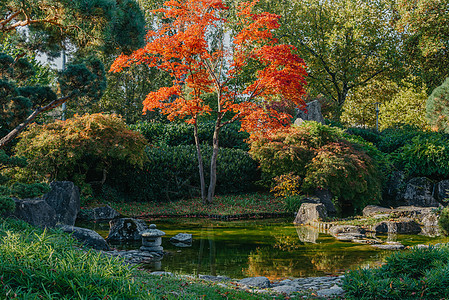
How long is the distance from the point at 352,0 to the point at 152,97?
17.6m

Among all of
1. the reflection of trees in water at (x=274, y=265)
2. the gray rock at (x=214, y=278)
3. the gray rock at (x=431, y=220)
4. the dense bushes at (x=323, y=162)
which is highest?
the dense bushes at (x=323, y=162)

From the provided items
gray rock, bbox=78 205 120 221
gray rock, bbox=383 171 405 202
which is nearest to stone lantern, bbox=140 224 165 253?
gray rock, bbox=78 205 120 221

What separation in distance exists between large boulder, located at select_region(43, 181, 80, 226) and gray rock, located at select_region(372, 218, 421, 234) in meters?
6.97

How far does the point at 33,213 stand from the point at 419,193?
12.1 metres

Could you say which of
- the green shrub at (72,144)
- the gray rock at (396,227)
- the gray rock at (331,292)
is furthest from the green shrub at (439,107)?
the green shrub at (72,144)

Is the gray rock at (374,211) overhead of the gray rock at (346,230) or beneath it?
overhead

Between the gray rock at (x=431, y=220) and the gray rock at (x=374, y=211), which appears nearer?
the gray rock at (x=431, y=220)

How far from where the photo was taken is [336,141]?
41.4 ft

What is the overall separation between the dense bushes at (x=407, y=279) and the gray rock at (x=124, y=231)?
4.64m

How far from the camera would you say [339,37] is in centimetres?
2233

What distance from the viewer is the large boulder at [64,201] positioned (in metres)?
8.37

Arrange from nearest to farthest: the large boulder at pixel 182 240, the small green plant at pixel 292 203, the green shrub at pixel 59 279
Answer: the green shrub at pixel 59 279 < the large boulder at pixel 182 240 < the small green plant at pixel 292 203

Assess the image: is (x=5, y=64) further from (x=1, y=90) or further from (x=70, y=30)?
(x=70, y=30)

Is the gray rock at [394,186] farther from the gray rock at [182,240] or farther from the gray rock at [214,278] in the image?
the gray rock at [214,278]
